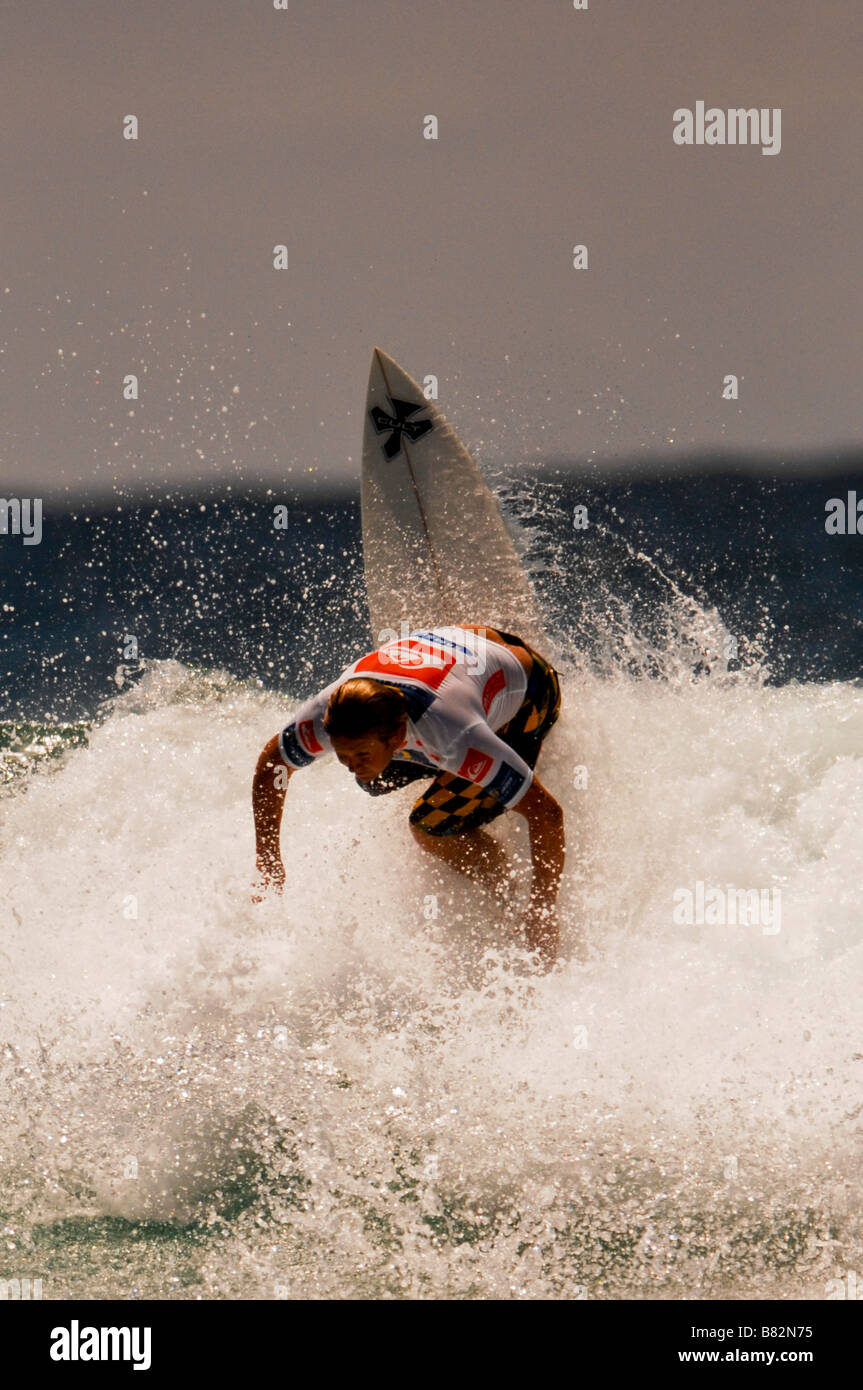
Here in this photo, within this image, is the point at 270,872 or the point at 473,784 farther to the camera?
the point at 270,872

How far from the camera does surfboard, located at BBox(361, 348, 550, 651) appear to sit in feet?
19.0

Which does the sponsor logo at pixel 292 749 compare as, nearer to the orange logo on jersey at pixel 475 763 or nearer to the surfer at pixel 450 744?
the surfer at pixel 450 744

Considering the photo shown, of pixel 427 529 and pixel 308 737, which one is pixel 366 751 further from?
pixel 427 529

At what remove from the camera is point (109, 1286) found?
3311 mm

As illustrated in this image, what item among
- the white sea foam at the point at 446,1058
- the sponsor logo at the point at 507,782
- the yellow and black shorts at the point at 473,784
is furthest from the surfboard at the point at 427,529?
the sponsor logo at the point at 507,782

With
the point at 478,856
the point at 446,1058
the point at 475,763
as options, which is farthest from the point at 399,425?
the point at 446,1058

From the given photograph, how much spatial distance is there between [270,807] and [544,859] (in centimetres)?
106

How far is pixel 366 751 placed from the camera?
3.73 m

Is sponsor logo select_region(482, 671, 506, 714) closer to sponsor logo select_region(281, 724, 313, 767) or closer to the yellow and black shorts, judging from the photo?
the yellow and black shorts

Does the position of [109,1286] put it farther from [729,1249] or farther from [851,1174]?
[851,1174]

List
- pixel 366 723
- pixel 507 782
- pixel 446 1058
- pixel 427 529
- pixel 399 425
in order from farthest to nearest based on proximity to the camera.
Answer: pixel 399 425
pixel 427 529
pixel 507 782
pixel 446 1058
pixel 366 723

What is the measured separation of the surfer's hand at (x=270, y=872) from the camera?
4.46m

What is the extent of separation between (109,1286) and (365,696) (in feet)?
6.01

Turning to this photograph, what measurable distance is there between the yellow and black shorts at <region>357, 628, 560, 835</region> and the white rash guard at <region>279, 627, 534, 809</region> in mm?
156
